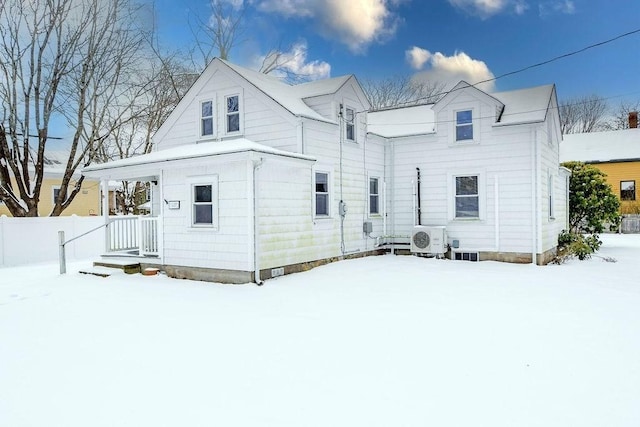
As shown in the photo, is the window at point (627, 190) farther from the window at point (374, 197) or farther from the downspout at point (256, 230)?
the downspout at point (256, 230)

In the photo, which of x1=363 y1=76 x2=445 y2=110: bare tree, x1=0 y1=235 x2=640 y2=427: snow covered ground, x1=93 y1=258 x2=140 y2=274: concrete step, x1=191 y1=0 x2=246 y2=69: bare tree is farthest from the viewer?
x1=363 y1=76 x2=445 y2=110: bare tree

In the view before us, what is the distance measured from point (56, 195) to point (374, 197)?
17668 mm

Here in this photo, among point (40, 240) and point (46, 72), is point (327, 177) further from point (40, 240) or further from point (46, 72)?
point (46, 72)

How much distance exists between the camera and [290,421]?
3348 millimetres

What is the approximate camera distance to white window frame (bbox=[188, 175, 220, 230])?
32.1ft

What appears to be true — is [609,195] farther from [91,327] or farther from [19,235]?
[19,235]

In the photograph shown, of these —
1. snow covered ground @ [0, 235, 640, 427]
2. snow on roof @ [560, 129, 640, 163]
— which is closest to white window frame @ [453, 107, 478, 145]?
snow covered ground @ [0, 235, 640, 427]

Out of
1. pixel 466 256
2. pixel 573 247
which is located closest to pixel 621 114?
pixel 573 247

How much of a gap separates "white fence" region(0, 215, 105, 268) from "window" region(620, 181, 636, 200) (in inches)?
1075

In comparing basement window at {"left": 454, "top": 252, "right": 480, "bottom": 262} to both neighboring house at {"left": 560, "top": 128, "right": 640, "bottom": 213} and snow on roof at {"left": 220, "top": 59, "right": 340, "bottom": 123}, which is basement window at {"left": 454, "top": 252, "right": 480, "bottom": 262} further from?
neighboring house at {"left": 560, "top": 128, "right": 640, "bottom": 213}

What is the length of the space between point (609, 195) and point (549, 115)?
6.00 m

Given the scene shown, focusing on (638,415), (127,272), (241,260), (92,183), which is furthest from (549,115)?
(92,183)

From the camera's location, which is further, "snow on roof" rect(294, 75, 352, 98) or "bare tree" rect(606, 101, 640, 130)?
"bare tree" rect(606, 101, 640, 130)

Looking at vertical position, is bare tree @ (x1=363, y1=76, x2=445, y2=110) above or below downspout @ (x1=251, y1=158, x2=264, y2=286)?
above
